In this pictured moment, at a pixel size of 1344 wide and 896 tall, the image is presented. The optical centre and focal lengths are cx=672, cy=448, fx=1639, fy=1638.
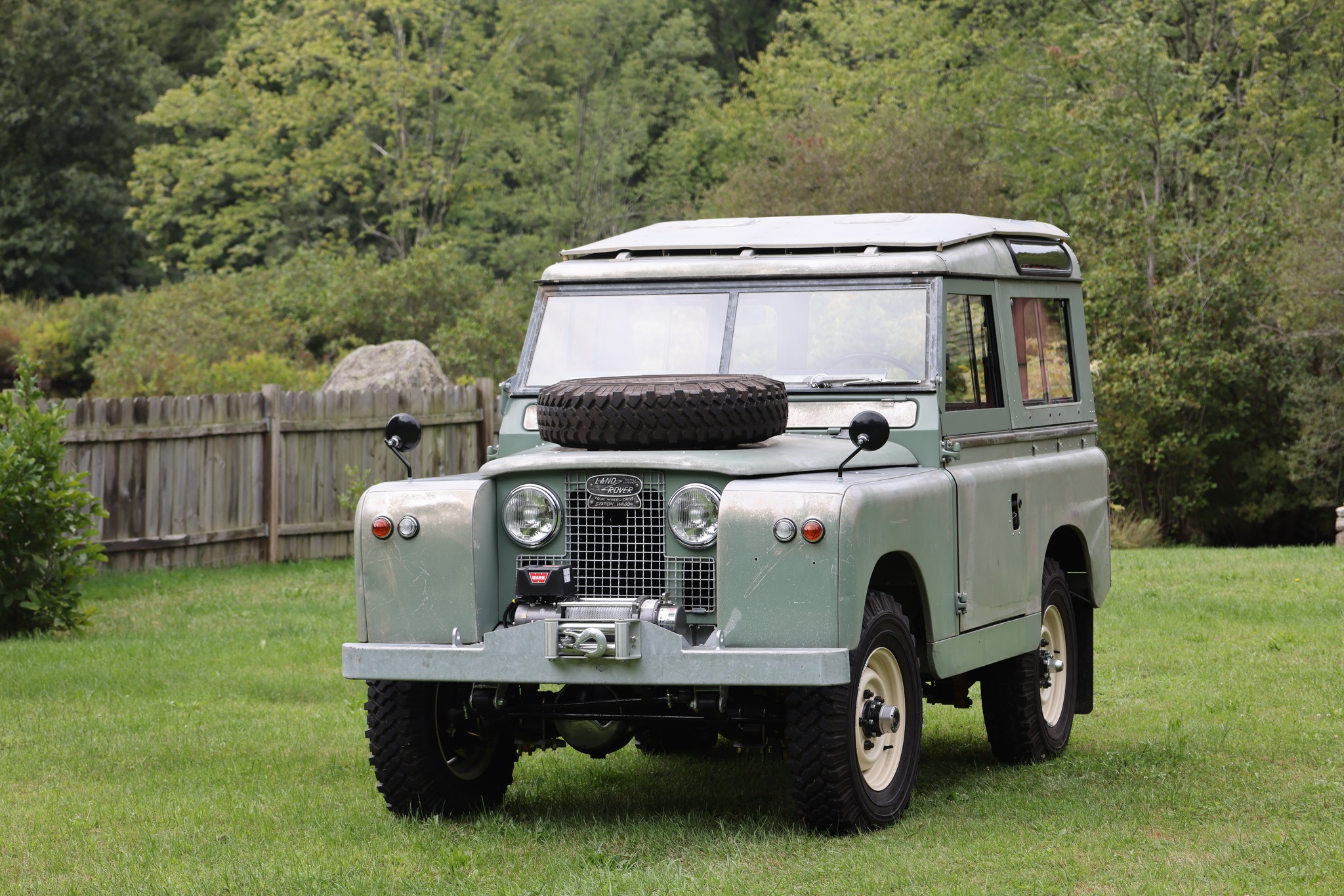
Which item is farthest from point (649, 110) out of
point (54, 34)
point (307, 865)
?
point (307, 865)

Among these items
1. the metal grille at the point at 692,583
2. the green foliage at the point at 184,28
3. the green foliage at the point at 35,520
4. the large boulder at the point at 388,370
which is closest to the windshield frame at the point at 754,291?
the metal grille at the point at 692,583

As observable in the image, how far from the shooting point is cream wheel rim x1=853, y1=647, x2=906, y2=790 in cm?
638

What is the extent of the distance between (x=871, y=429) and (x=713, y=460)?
61cm

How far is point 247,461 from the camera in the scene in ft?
56.0

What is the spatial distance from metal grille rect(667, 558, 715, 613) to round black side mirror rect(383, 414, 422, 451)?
142cm

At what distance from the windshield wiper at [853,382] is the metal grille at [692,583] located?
51.7 inches

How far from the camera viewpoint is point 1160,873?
574 cm

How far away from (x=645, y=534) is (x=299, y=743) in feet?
10.3

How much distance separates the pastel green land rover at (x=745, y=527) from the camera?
19.8 feet

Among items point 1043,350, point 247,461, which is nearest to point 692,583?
point 1043,350

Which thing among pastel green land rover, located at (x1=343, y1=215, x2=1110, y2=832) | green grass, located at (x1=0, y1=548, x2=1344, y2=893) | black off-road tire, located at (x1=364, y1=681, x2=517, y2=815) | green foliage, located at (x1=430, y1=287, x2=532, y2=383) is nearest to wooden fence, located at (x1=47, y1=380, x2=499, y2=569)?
green grass, located at (x1=0, y1=548, x2=1344, y2=893)

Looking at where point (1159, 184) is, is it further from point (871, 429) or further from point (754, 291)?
point (871, 429)

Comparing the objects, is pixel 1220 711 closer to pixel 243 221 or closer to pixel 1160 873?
pixel 1160 873

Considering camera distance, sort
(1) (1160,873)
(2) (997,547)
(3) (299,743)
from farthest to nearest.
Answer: (3) (299,743)
(2) (997,547)
(1) (1160,873)
